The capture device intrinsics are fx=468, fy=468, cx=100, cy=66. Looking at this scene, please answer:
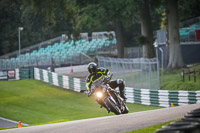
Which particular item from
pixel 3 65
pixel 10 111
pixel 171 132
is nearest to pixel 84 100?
pixel 10 111

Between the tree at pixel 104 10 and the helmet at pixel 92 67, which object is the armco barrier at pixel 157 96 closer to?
the tree at pixel 104 10

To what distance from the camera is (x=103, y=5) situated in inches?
1478

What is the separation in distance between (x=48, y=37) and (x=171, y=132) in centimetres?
5754

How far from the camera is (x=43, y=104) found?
27.7m

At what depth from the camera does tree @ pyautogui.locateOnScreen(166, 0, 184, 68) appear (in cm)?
3497

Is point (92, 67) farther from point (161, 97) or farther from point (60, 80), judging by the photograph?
point (60, 80)

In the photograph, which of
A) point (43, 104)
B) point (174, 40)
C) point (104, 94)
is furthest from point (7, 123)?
point (174, 40)

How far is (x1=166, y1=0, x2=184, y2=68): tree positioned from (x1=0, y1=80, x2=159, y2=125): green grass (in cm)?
833

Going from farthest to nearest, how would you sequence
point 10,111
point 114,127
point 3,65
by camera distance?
1. point 3,65
2. point 10,111
3. point 114,127

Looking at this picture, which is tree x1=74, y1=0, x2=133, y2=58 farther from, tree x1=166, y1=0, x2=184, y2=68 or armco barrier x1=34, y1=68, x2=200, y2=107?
armco barrier x1=34, y1=68, x2=200, y2=107

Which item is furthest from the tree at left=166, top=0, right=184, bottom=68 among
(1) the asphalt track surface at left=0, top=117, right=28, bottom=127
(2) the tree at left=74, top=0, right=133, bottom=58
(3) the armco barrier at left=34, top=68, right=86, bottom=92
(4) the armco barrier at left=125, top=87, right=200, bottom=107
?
(1) the asphalt track surface at left=0, top=117, right=28, bottom=127

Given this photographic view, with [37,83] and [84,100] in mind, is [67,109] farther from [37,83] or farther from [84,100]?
[37,83]

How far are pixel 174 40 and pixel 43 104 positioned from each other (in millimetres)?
12427

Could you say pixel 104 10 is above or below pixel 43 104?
above
